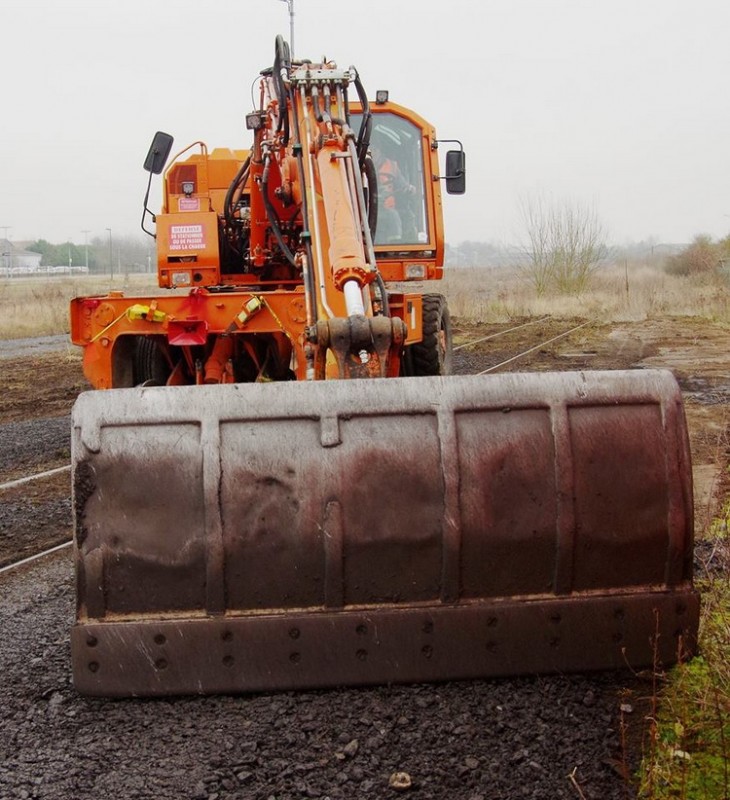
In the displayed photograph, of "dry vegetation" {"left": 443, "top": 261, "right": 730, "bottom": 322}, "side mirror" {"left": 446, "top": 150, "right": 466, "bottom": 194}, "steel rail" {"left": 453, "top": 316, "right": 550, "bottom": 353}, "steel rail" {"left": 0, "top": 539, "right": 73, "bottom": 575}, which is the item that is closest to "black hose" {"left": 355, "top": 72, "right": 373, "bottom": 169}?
"side mirror" {"left": 446, "top": 150, "right": 466, "bottom": 194}

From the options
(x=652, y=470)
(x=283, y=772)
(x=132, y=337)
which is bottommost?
(x=283, y=772)

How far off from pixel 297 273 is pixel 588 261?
28.3m

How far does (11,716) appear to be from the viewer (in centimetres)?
348

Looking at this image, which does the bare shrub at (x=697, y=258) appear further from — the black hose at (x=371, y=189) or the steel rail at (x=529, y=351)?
the black hose at (x=371, y=189)

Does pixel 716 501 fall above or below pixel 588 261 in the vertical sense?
below

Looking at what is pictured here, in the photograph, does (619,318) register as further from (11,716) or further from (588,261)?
(11,716)

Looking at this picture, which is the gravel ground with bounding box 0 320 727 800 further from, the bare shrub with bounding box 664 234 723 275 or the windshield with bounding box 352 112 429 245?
the bare shrub with bounding box 664 234 723 275

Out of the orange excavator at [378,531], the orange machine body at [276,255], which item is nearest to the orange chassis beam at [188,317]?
the orange machine body at [276,255]

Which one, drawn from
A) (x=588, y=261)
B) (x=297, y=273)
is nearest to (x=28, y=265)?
(x=588, y=261)

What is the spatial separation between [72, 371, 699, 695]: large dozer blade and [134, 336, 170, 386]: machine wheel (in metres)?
3.86

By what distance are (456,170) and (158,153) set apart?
241cm

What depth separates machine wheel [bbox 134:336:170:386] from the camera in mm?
7449

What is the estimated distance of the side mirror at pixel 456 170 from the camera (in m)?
8.42

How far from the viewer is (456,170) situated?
8461 millimetres
